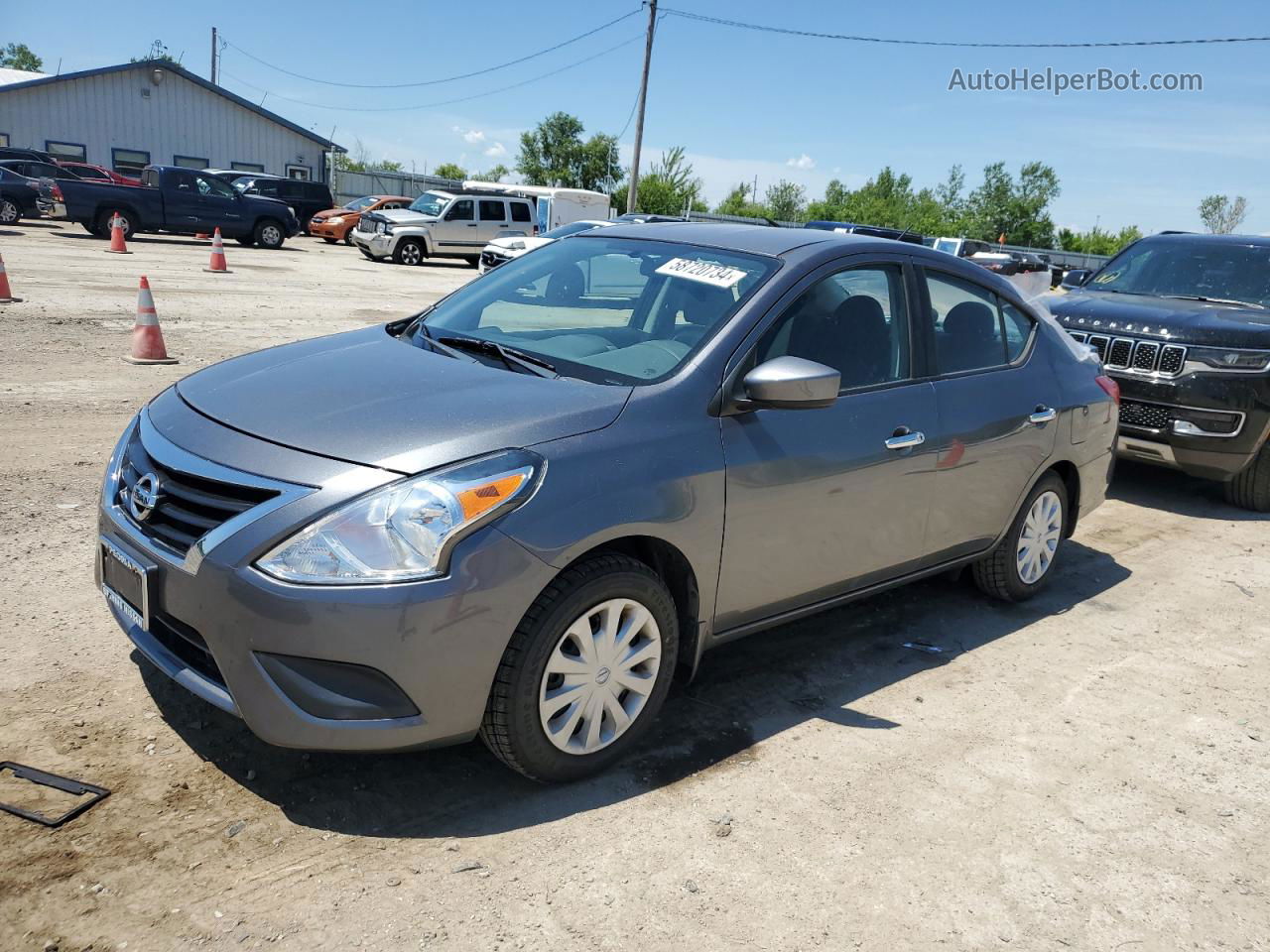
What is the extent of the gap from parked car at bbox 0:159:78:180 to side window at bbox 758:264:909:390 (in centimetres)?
2838

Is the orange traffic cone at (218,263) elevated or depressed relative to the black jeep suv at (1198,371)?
depressed

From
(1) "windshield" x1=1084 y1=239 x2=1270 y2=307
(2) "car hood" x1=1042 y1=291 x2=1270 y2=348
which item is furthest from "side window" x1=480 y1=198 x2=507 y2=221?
(2) "car hood" x1=1042 y1=291 x2=1270 y2=348

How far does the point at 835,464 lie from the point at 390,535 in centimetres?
176

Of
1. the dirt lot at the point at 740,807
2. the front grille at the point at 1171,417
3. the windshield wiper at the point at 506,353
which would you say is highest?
the windshield wiper at the point at 506,353

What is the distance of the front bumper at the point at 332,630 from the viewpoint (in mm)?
2674

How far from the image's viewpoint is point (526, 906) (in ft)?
8.71

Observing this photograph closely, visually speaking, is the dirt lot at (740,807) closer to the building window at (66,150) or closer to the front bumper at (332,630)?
the front bumper at (332,630)

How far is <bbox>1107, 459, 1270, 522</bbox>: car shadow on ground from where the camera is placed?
7.38 meters

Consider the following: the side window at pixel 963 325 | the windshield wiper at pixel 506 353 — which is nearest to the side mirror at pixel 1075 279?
the side window at pixel 963 325

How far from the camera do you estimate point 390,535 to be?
272 centimetres

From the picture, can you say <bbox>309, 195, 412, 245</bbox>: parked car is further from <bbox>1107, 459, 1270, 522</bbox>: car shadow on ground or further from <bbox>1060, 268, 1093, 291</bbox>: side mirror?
<bbox>1107, 459, 1270, 522</bbox>: car shadow on ground

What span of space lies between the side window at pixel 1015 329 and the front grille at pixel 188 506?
349 cm

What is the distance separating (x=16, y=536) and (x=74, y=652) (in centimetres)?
136

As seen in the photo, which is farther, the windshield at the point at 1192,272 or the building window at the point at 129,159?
the building window at the point at 129,159
